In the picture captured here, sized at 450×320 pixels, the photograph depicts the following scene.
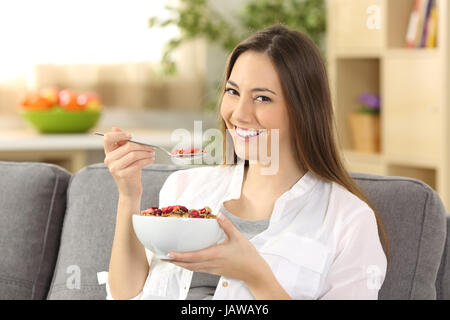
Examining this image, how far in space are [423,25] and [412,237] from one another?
6.04ft

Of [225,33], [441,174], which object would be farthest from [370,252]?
[225,33]

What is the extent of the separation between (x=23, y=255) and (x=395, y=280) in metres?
0.85

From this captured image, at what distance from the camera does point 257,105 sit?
4.37 feet

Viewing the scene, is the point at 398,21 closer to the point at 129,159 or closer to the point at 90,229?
the point at 90,229

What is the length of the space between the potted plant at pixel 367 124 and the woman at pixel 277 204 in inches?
80.4

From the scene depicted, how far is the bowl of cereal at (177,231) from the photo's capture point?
109 centimetres

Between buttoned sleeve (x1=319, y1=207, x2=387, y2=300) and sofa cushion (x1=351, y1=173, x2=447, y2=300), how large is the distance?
152 mm

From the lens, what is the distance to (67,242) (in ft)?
5.49

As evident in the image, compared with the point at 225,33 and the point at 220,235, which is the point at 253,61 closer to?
the point at 220,235

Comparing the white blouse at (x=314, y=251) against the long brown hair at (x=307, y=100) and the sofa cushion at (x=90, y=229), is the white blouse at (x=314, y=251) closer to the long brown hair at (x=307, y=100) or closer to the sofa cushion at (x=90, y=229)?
the long brown hair at (x=307, y=100)

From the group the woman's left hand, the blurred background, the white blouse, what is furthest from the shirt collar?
the blurred background

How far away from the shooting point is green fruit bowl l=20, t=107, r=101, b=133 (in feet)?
11.3

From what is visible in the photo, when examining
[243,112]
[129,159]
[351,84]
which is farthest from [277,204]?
[351,84]

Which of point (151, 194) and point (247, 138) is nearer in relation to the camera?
point (247, 138)
